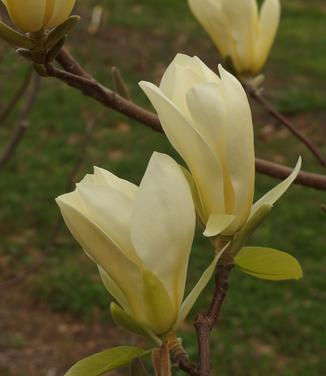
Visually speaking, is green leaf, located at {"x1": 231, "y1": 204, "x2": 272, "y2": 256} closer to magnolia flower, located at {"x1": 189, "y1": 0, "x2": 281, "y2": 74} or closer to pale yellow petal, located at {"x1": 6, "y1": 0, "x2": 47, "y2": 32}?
pale yellow petal, located at {"x1": 6, "y1": 0, "x2": 47, "y2": 32}

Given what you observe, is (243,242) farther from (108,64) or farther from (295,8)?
(295,8)

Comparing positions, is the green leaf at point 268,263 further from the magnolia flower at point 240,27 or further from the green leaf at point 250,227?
the magnolia flower at point 240,27

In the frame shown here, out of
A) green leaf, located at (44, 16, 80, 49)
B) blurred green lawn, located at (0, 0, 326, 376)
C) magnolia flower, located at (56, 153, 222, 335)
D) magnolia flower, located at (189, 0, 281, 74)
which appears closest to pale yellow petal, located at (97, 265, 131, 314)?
magnolia flower, located at (56, 153, 222, 335)

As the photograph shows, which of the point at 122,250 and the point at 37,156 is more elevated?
the point at 122,250

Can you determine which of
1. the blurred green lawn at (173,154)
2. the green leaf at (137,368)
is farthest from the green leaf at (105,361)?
the blurred green lawn at (173,154)

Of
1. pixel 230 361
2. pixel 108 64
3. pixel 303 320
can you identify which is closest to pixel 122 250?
pixel 230 361
